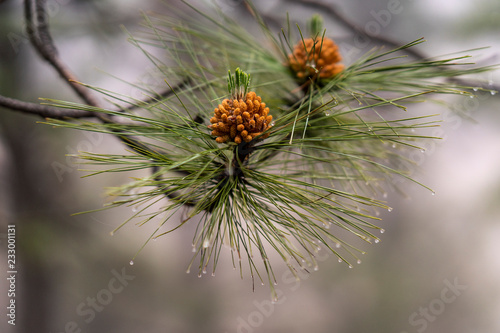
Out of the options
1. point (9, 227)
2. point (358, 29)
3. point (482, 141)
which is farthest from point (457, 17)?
point (9, 227)

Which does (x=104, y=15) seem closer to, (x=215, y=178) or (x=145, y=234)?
(x=145, y=234)

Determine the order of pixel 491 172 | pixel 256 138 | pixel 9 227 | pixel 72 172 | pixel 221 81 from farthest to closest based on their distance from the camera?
pixel 491 172
pixel 72 172
pixel 9 227
pixel 221 81
pixel 256 138

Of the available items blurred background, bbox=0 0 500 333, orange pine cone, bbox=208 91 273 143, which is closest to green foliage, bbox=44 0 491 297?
orange pine cone, bbox=208 91 273 143

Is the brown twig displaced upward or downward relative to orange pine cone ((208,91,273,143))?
upward

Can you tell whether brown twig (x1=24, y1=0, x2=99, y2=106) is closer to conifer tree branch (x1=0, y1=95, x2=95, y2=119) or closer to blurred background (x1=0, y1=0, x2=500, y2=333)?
conifer tree branch (x1=0, y1=95, x2=95, y2=119)

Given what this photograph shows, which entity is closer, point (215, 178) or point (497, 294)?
point (215, 178)

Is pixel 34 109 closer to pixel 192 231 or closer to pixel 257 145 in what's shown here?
pixel 257 145
